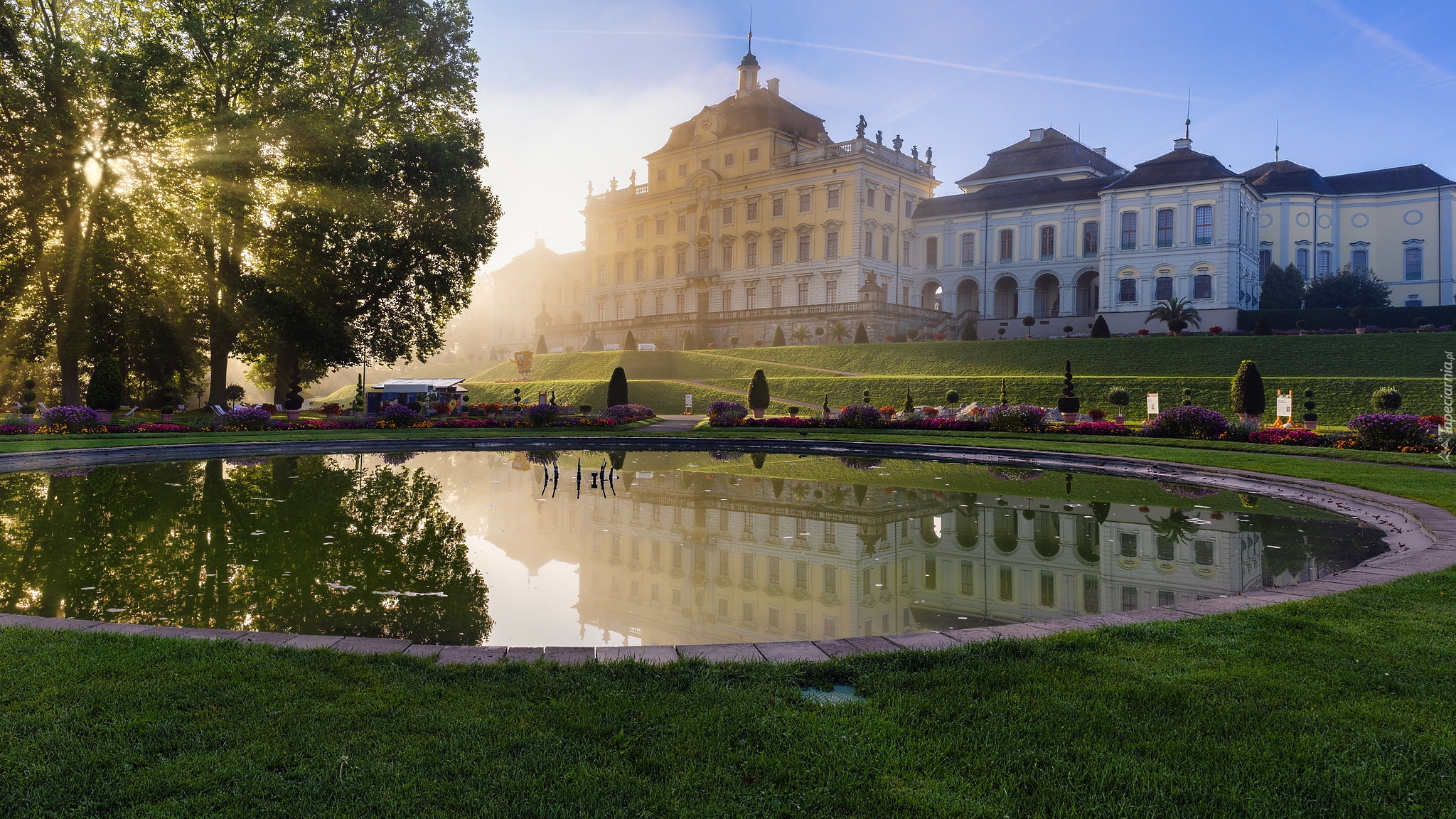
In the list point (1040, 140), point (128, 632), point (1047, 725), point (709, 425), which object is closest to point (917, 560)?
point (1047, 725)

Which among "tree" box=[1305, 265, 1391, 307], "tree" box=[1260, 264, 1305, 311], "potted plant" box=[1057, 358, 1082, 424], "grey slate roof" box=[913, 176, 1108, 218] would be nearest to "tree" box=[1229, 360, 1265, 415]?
"potted plant" box=[1057, 358, 1082, 424]

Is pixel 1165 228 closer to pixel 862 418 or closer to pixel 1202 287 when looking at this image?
pixel 1202 287

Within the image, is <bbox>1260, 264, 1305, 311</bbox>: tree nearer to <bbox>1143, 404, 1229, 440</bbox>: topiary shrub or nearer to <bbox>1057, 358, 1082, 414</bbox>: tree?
<bbox>1057, 358, 1082, 414</bbox>: tree

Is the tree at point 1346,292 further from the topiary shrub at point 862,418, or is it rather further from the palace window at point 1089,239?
the topiary shrub at point 862,418

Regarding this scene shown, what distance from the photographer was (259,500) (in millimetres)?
11859

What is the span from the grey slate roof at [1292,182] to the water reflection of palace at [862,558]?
187 feet

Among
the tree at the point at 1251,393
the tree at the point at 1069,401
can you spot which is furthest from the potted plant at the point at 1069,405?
the tree at the point at 1251,393

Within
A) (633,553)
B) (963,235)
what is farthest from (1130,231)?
(633,553)

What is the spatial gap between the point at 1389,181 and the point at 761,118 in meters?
45.5

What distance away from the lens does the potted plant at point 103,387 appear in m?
29.1

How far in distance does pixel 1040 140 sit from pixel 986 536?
194ft

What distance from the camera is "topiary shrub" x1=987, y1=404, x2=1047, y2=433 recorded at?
2434 cm

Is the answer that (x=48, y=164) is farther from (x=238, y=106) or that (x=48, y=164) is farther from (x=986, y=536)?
(x=986, y=536)

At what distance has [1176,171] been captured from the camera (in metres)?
48.6
